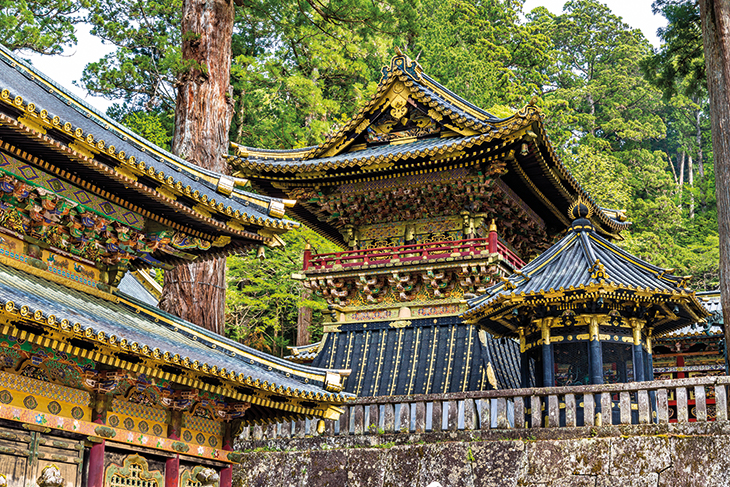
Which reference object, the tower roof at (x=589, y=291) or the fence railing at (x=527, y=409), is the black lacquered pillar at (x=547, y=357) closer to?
the tower roof at (x=589, y=291)

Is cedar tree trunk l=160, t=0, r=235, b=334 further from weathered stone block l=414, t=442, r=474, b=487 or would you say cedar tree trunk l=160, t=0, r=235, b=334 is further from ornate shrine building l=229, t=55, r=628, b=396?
weathered stone block l=414, t=442, r=474, b=487

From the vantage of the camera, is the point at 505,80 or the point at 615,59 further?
the point at 615,59

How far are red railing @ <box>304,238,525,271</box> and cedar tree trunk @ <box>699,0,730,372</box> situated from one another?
13.4 ft

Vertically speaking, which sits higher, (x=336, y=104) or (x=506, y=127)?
(x=336, y=104)

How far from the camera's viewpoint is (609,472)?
1232 cm

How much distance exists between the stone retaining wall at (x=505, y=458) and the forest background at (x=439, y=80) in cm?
536

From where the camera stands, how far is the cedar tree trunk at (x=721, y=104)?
1430 cm

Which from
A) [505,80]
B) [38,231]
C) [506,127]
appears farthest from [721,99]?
[505,80]

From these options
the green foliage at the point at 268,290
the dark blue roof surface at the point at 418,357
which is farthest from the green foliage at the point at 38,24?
the dark blue roof surface at the point at 418,357

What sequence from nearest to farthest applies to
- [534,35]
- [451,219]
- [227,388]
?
[227,388], [451,219], [534,35]

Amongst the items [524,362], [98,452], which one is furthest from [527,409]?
[98,452]

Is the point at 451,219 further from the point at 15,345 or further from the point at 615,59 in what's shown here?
the point at 615,59

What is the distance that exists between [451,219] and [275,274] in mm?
10691

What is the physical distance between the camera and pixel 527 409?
1354 centimetres
